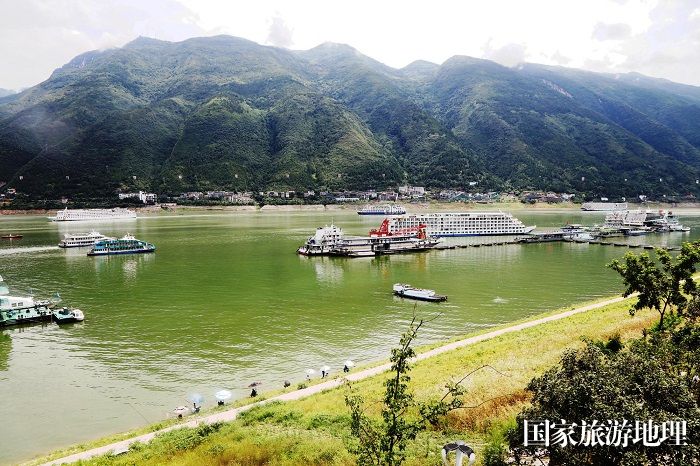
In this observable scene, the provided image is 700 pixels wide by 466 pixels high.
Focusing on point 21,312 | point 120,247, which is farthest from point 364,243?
point 21,312

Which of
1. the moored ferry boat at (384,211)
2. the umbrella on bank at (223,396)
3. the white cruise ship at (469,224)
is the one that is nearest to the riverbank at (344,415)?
the umbrella on bank at (223,396)

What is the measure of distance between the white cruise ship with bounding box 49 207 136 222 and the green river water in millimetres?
68474

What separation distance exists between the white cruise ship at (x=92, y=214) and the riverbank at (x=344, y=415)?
13730cm

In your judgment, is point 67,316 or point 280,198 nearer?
point 67,316

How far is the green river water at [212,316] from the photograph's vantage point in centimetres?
2130

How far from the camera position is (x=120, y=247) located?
2790 inches

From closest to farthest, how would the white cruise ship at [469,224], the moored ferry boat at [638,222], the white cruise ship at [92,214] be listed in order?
the white cruise ship at [469,224] → the moored ferry boat at [638,222] → the white cruise ship at [92,214]

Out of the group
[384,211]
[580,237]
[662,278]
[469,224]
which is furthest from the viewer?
[384,211]

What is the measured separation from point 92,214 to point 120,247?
83.8 m

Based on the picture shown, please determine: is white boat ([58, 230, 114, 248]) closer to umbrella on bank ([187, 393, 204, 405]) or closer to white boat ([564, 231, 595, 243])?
umbrella on bank ([187, 393, 204, 405])

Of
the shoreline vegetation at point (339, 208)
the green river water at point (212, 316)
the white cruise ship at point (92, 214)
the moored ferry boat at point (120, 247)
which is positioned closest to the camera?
the green river water at point (212, 316)

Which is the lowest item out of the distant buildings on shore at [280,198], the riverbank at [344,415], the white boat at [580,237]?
the riverbank at [344,415]

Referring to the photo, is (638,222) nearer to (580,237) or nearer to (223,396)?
(580,237)

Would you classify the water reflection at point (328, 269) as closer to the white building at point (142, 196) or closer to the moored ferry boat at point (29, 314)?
the moored ferry boat at point (29, 314)
